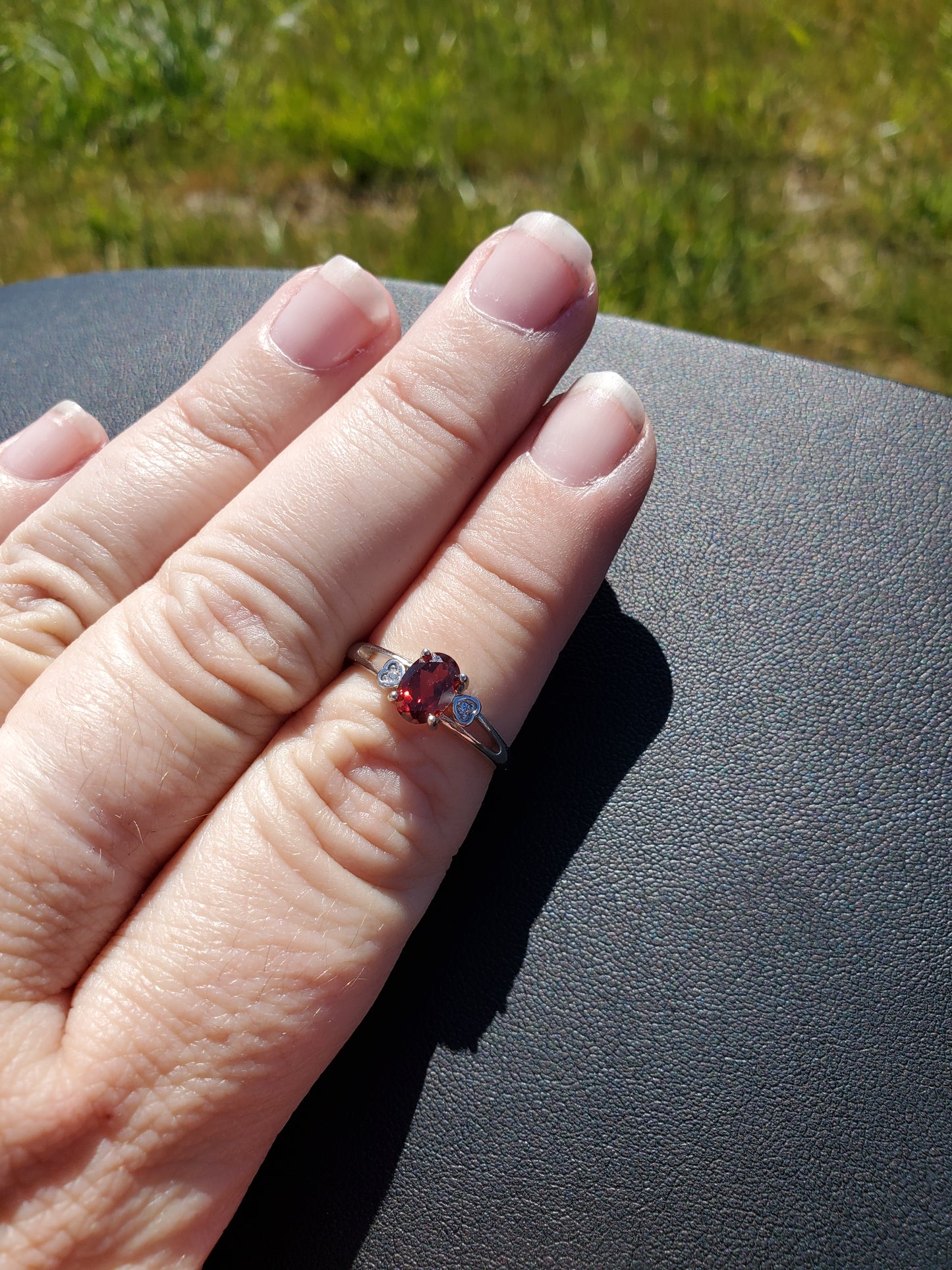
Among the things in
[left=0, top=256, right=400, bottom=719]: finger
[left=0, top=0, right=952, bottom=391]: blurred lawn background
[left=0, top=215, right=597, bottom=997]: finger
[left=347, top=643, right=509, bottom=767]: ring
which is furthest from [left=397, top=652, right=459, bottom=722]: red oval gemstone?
[left=0, top=0, right=952, bottom=391]: blurred lawn background

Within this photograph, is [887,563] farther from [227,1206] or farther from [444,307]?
[227,1206]

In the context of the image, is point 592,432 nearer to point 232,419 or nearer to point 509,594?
point 509,594

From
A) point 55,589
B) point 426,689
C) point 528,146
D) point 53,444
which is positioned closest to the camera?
point 426,689

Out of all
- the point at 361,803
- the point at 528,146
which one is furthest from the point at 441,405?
the point at 528,146

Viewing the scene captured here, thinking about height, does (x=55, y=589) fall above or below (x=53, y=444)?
below

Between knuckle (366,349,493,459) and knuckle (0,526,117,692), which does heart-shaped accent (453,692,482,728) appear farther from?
knuckle (0,526,117,692)

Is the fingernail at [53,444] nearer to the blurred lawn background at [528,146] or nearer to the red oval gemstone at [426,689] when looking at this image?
the red oval gemstone at [426,689]

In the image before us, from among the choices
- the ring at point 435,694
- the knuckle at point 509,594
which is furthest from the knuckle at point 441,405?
the ring at point 435,694
